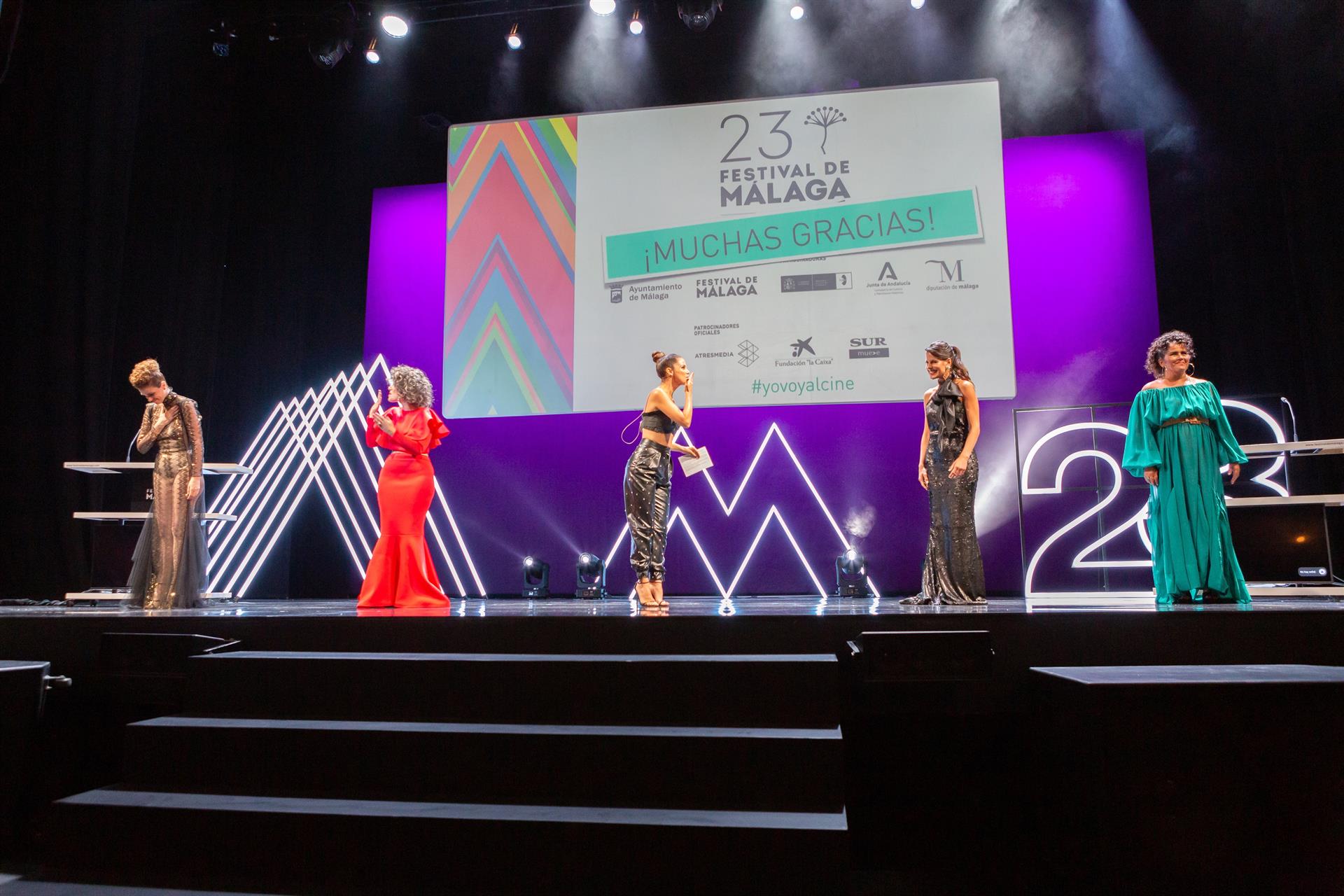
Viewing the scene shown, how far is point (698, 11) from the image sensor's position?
6793 millimetres

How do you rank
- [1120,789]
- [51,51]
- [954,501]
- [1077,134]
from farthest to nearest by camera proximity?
[1077,134] < [51,51] < [954,501] < [1120,789]

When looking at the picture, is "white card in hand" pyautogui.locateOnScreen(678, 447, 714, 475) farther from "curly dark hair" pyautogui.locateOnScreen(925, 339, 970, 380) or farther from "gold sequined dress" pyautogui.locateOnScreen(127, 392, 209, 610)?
"gold sequined dress" pyautogui.locateOnScreen(127, 392, 209, 610)

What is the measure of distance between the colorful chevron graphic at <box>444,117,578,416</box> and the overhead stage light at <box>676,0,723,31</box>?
1.31 metres

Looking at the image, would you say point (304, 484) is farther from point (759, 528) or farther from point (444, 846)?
point (444, 846)

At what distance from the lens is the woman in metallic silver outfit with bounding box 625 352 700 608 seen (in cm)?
494

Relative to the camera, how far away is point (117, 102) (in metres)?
6.77

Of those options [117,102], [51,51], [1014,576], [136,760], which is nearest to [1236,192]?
[1014,576]

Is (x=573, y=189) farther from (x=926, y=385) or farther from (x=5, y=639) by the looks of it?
(x=5, y=639)

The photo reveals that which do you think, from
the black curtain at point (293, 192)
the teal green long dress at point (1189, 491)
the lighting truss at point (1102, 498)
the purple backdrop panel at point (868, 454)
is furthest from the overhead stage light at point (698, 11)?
the teal green long dress at point (1189, 491)

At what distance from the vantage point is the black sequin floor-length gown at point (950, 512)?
15.0 feet

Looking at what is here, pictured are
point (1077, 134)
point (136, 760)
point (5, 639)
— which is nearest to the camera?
point (136, 760)

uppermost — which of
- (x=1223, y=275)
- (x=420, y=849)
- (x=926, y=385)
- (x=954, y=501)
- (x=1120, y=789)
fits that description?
(x=1223, y=275)

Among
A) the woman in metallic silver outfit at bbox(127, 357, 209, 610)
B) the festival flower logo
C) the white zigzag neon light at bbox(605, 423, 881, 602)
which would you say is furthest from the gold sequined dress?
the festival flower logo

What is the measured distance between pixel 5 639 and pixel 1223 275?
332 inches
